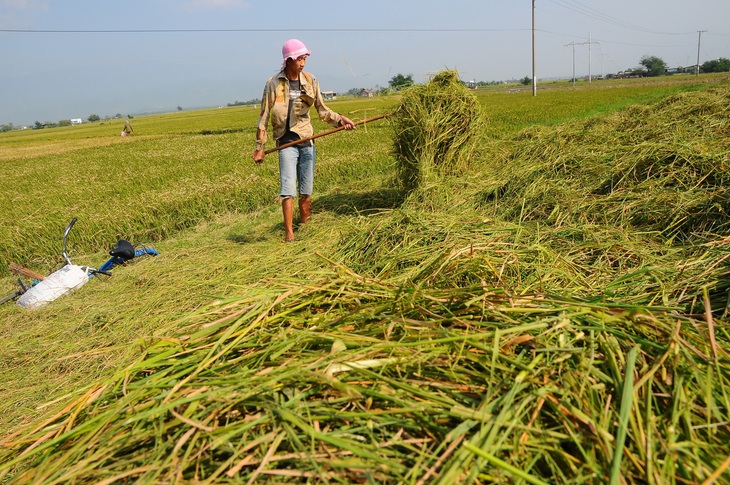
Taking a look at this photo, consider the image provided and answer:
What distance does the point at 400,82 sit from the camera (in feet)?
17.6

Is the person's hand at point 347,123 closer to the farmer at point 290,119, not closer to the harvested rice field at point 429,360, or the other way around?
the farmer at point 290,119

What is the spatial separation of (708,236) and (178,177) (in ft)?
30.0

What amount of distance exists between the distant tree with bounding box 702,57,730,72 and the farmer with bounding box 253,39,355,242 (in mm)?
93203

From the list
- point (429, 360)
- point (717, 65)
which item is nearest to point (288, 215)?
point (429, 360)

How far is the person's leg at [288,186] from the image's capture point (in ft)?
15.4

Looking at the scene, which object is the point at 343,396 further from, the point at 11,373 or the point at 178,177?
the point at 178,177

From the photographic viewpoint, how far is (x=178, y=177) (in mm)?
9281

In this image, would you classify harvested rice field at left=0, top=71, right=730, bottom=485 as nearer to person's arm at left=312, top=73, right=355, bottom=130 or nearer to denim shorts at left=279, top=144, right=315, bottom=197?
denim shorts at left=279, top=144, right=315, bottom=197

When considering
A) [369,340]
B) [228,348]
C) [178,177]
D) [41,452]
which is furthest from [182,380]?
[178,177]

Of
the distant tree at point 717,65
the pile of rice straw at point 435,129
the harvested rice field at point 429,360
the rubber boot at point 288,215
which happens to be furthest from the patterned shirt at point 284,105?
the distant tree at point 717,65

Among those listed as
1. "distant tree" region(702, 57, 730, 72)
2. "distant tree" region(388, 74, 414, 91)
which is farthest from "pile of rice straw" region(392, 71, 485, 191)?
"distant tree" region(702, 57, 730, 72)

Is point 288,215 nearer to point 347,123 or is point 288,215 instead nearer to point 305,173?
point 305,173

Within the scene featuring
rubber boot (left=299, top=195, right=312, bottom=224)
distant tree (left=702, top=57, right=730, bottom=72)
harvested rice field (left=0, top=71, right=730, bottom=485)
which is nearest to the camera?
harvested rice field (left=0, top=71, right=730, bottom=485)

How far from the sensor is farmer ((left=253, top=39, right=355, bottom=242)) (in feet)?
15.1
